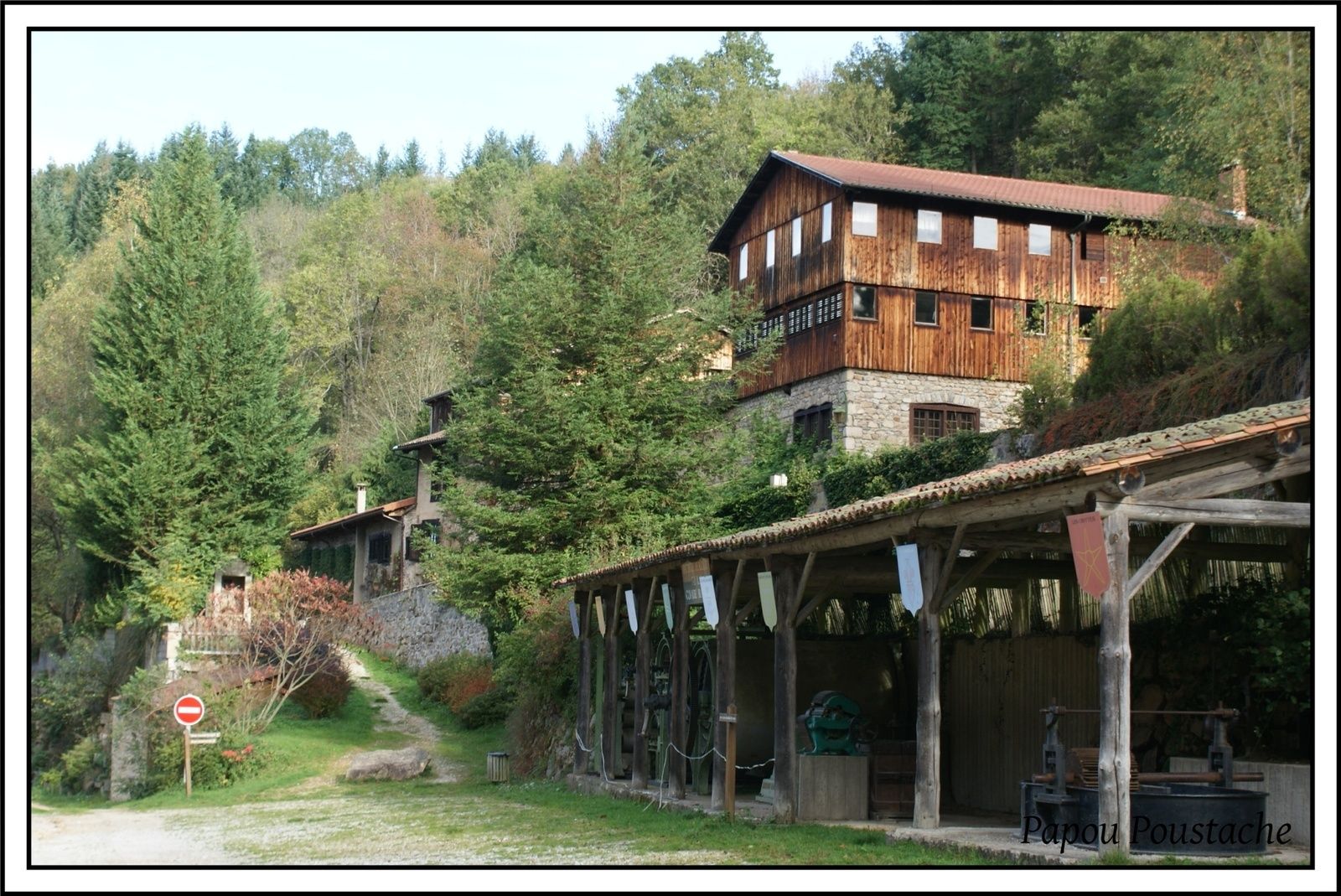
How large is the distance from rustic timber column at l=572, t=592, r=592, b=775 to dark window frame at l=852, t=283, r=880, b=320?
16143mm

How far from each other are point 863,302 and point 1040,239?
17.3ft

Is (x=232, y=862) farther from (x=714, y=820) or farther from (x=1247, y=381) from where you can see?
(x=1247, y=381)

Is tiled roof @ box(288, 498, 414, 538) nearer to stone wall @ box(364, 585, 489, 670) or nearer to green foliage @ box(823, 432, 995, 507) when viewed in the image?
stone wall @ box(364, 585, 489, 670)

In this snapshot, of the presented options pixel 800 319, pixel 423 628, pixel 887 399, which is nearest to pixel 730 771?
pixel 887 399

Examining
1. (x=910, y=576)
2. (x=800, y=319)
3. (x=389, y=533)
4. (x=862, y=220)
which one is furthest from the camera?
(x=389, y=533)

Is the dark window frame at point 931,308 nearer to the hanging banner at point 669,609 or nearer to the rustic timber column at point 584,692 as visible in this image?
the rustic timber column at point 584,692

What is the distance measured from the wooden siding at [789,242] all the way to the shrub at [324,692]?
14853 mm

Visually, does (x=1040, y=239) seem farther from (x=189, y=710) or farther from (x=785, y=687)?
(x=785, y=687)

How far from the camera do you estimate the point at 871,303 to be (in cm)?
3734

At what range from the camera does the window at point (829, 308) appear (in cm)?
3738

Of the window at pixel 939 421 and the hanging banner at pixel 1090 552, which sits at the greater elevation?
the window at pixel 939 421

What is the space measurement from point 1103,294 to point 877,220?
6.41 metres

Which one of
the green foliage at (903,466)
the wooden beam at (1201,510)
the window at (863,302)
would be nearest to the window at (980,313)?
the window at (863,302)

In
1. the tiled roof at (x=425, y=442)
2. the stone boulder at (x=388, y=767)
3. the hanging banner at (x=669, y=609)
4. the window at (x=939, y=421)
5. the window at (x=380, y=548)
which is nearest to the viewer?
the hanging banner at (x=669, y=609)
